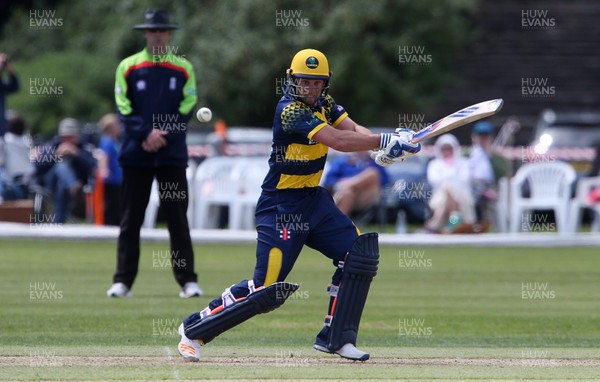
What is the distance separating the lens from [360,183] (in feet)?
71.7

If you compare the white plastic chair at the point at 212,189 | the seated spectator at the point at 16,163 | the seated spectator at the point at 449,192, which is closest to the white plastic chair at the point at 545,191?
the seated spectator at the point at 449,192

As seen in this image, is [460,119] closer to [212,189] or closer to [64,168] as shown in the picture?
[212,189]

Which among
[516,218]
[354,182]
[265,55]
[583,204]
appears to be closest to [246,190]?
[354,182]

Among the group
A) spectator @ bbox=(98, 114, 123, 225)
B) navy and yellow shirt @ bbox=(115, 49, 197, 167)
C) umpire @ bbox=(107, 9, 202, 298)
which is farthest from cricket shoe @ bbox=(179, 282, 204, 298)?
spectator @ bbox=(98, 114, 123, 225)

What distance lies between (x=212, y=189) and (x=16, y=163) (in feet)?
11.6

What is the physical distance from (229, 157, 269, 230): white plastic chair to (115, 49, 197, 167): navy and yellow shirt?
10947 mm

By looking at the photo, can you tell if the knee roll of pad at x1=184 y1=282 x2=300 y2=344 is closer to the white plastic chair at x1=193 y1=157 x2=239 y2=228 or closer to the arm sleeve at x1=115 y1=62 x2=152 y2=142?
the arm sleeve at x1=115 y1=62 x2=152 y2=142

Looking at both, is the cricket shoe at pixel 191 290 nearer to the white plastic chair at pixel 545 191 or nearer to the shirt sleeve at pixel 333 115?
the shirt sleeve at pixel 333 115

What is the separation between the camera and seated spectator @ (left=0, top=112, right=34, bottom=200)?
918 inches

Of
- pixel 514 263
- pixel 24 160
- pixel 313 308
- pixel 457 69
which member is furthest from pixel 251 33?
pixel 313 308

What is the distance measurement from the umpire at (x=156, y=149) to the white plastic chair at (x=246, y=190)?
10866 mm

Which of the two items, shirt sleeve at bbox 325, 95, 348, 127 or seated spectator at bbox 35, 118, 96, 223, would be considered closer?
shirt sleeve at bbox 325, 95, 348, 127

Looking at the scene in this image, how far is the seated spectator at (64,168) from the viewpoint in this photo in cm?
2395

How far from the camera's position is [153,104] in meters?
12.8
